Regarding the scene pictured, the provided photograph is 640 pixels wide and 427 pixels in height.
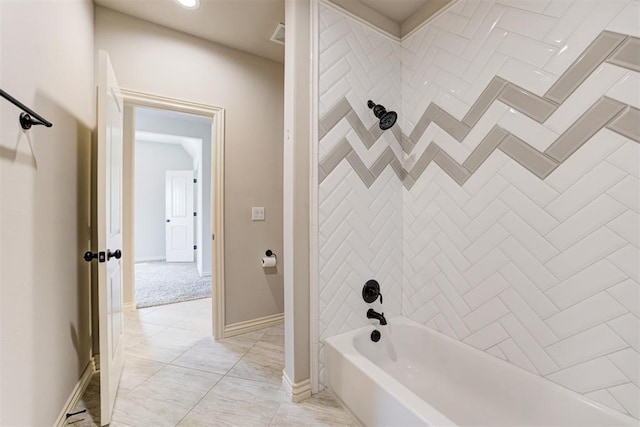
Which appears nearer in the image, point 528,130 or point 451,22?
point 528,130

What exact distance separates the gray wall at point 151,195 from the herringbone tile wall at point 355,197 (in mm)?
5556

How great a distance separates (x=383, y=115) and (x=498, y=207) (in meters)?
0.90

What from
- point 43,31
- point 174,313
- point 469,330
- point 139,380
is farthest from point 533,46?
point 174,313

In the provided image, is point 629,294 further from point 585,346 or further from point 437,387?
point 437,387

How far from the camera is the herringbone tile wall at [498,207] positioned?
1.09 meters

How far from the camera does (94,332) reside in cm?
191

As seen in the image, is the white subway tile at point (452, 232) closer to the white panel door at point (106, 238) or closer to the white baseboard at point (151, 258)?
the white panel door at point (106, 238)

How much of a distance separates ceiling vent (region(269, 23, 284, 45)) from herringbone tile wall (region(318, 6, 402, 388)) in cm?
62

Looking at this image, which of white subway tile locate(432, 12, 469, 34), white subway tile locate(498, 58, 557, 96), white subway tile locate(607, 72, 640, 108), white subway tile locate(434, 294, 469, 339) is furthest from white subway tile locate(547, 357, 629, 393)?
white subway tile locate(432, 12, 469, 34)

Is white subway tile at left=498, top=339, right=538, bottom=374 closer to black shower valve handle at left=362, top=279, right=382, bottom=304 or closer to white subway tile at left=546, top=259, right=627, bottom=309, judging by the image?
white subway tile at left=546, top=259, right=627, bottom=309

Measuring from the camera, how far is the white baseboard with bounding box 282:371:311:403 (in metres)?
1.58

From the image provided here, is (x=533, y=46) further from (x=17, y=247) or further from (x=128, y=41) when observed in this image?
(x=128, y=41)

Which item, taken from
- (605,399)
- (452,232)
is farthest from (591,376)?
(452,232)

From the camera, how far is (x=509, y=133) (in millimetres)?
1413
